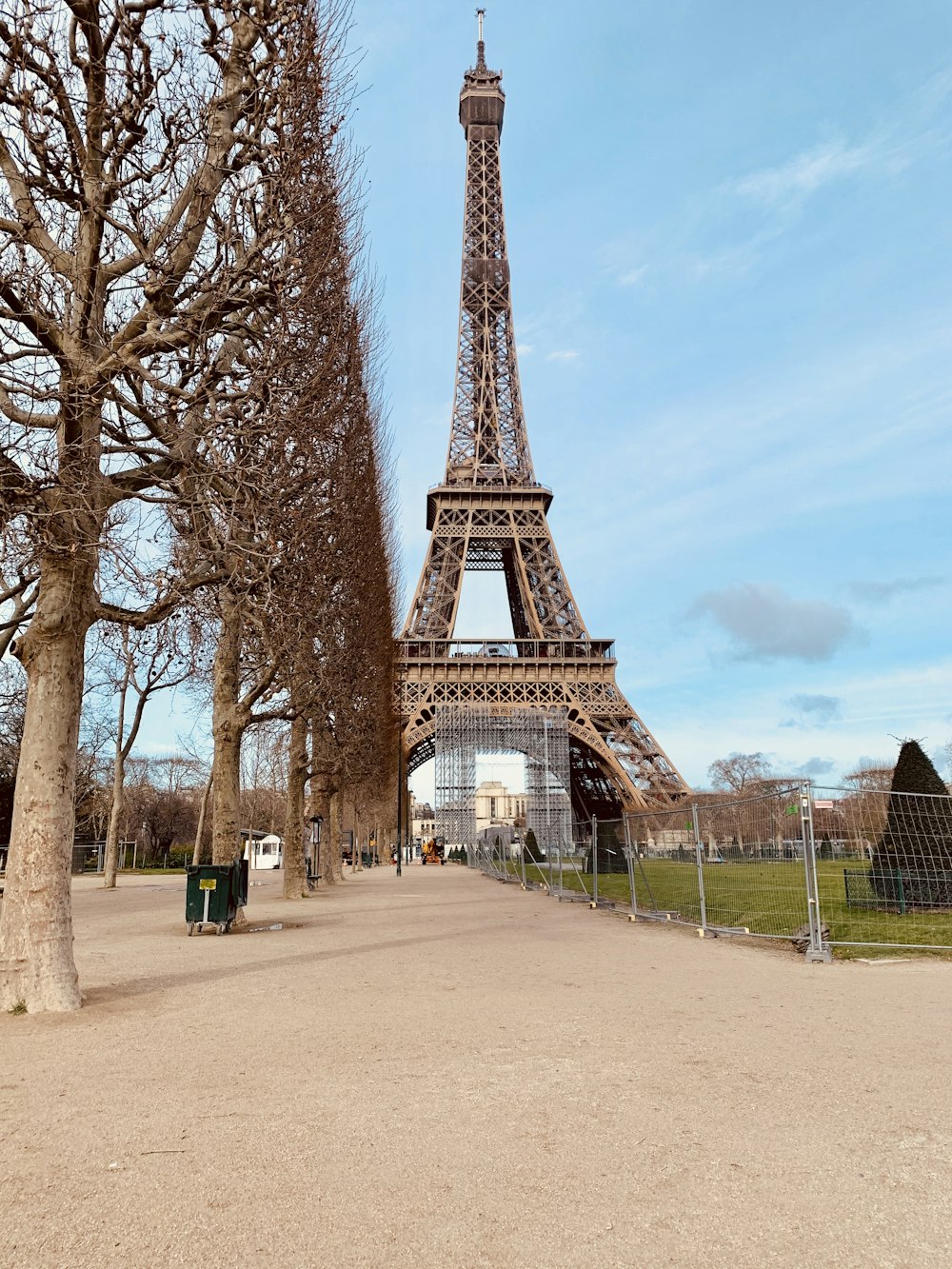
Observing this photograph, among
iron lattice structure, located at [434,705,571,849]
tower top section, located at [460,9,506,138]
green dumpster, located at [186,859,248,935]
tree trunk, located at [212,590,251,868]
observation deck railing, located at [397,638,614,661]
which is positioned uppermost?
tower top section, located at [460,9,506,138]

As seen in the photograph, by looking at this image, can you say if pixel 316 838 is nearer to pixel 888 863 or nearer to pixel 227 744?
pixel 227 744

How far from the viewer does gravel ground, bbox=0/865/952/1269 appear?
2959mm

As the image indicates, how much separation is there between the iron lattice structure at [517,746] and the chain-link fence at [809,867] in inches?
1100

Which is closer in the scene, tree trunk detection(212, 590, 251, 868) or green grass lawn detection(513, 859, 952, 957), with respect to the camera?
green grass lawn detection(513, 859, 952, 957)

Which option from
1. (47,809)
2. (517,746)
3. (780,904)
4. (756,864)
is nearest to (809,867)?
(756,864)

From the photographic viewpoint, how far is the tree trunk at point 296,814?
1895 cm

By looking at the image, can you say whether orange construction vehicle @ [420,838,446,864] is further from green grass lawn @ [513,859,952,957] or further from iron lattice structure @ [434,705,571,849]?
green grass lawn @ [513,859,952,957]

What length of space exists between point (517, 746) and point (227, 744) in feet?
110


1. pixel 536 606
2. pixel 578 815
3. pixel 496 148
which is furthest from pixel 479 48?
pixel 578 815

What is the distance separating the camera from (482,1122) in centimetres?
412

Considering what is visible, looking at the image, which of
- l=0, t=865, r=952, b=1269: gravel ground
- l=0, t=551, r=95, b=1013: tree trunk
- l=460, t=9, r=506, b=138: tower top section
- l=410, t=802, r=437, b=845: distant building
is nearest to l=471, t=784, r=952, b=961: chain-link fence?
l=0, t=865, r=952, b=1269: gravel ground

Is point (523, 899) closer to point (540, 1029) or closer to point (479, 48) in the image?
point (540, 1029)

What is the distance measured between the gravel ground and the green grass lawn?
3.00 m

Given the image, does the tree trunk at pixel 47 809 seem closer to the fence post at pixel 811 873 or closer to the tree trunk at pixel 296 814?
the fence post at pixel 811 873
